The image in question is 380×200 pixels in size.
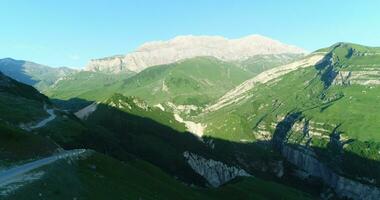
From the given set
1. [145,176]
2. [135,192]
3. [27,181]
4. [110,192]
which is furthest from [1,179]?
[145,176]

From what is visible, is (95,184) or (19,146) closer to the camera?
(95,184)

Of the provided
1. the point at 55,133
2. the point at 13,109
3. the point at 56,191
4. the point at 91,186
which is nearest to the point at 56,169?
the point at 91,186

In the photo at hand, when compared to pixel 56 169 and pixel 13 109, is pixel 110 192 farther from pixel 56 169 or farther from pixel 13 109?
pixel 13 109

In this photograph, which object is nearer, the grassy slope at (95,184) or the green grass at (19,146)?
the grassy slope at (95,184)

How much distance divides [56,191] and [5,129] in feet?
117

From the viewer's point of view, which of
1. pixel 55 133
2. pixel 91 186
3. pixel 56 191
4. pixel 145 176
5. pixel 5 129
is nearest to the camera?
pixel 56 191

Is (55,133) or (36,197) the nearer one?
(36,197)

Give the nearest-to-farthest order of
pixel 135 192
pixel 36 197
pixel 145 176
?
pixel 36 197, pixel 135 192, pixel 145 176

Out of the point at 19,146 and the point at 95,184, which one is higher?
the point at 19,146

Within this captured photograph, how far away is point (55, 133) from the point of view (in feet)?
587

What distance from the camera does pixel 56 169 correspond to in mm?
61281

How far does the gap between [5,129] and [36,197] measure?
38624 mm

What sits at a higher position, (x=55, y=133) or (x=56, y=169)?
(x=56, y=169)

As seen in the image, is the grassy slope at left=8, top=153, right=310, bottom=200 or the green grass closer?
the grassy slope at left=8, top=153, right=310, bottom=200
